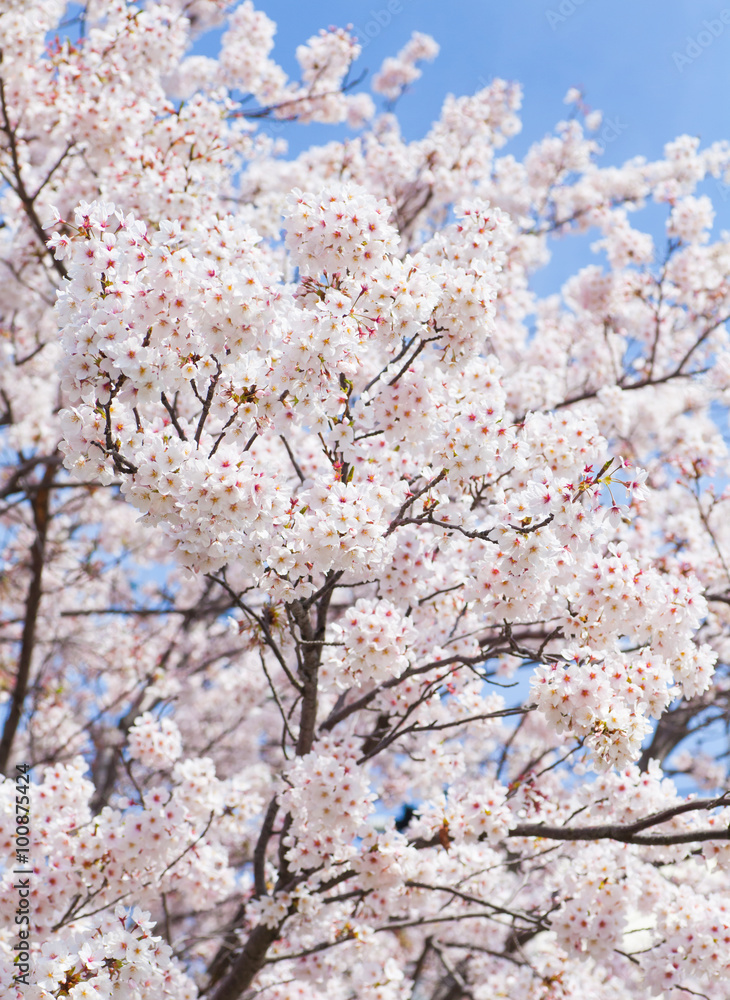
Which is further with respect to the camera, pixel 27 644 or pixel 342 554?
pixel 27 644

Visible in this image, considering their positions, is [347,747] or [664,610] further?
[347,747]

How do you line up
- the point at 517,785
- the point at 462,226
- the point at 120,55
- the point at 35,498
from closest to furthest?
the point at 462,226 < the point at 517,785 < the point at 120,55 < the point at 35,498

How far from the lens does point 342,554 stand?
10.8 feet

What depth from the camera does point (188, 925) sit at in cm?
1048

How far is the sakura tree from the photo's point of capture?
130 inches

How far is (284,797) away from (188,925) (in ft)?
25.0

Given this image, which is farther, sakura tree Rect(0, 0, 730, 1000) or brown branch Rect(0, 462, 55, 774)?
brown branch Rect(0, 462, 55, 774)

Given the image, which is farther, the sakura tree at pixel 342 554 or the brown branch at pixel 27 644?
the brown branch at pixel 27 644

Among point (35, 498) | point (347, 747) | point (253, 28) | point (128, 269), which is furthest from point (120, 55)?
point (347, 747)

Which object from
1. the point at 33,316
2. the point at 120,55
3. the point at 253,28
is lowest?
the point at 33,316

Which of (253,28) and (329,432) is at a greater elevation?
(253,28)

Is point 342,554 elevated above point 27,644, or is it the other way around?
point 27,644

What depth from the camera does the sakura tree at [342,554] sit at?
3.30 m

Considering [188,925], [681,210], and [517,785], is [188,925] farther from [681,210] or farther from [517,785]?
[681,210]
